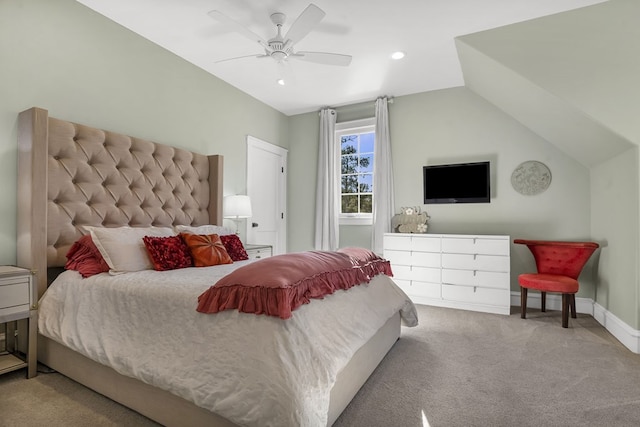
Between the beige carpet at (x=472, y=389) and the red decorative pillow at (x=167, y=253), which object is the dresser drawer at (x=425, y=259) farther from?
the red decorative pillow at (x=167, y=253)

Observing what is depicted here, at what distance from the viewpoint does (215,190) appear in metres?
3.70

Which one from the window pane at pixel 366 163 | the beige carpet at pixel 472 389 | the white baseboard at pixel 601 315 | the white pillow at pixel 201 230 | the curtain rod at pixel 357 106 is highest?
the curtain rod at pixel 357 106

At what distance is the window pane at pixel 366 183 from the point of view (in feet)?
16.1

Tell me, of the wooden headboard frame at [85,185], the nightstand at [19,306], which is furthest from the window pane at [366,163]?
the nightstand at [19,306]

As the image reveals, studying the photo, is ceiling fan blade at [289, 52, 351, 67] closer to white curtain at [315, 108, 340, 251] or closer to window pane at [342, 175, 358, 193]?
white curtain at [315, 108, 340, 251]

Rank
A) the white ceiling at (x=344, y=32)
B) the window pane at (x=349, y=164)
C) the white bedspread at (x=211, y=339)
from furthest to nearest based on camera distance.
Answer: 1. the window pane at (x=349, y=164)
2. the white ceiling at (x=344, y=32)
3. the white bedspread at (x=211, y=339)

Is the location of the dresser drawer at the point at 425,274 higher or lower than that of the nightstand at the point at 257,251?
lower

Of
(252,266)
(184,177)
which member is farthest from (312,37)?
(252,266)

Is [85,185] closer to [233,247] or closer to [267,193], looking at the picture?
[233,247]

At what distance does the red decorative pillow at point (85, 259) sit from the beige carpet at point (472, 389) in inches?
27.3

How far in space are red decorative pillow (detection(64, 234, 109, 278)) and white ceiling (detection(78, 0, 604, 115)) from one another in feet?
6.37

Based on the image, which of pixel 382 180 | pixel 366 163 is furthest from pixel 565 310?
pixel 366 163

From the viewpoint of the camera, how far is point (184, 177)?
11.3 feet

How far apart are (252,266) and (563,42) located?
3.17 m
